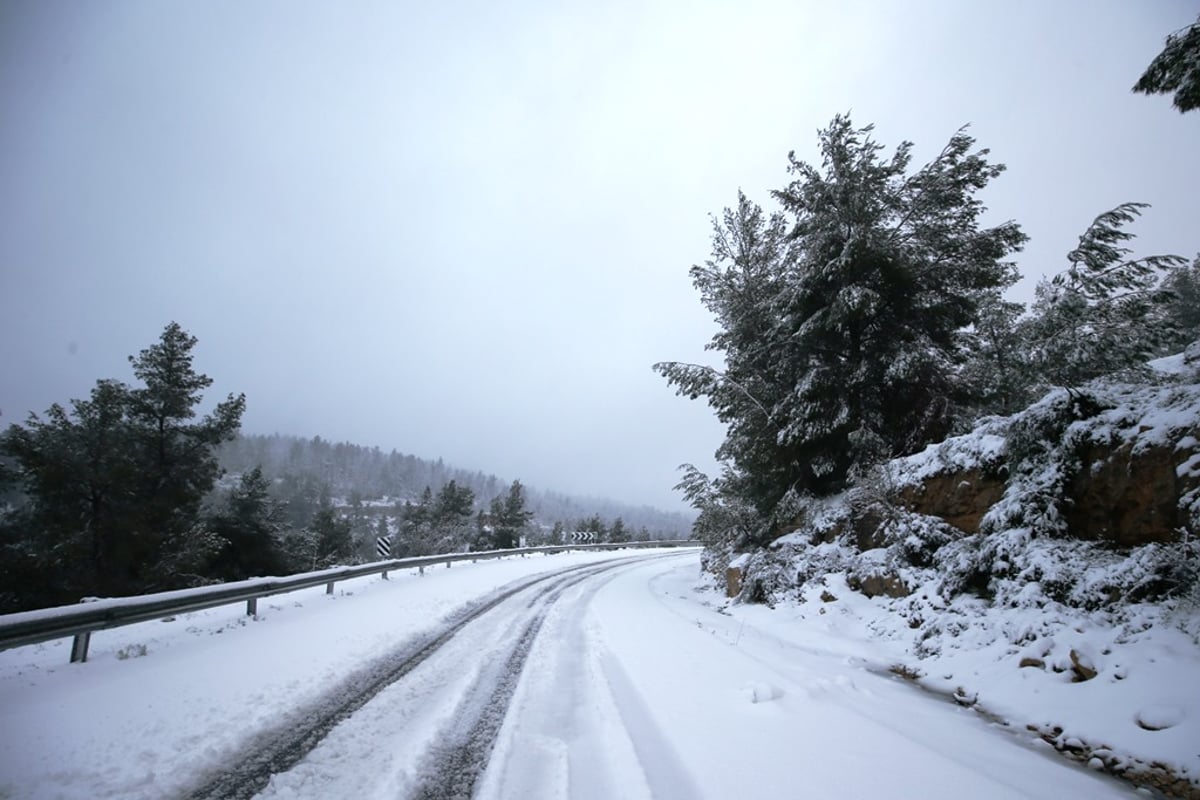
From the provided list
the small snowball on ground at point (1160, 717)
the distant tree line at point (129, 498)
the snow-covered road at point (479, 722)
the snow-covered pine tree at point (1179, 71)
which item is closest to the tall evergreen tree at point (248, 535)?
the distant tree line at point (129, 498)

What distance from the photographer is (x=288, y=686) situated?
500 centimetres

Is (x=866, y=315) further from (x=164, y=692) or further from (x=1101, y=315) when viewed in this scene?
(x=164, y=692)

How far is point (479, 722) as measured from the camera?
14.2 feet

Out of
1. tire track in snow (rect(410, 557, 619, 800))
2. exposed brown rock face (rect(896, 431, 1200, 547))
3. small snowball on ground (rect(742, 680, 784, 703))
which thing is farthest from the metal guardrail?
exposed brown rock face (rect(896, 431, 1200, 547))

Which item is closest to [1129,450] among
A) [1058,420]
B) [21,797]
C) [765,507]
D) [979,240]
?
[1058,420]

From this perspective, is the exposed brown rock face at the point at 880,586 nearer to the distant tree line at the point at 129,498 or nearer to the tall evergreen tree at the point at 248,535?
the distant tree line at the point at 129,498

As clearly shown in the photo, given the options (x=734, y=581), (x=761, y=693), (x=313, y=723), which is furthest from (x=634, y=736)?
(x=734, y=581)

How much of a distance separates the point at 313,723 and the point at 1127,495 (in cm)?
948

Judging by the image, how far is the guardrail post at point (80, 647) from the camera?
550 centimetres

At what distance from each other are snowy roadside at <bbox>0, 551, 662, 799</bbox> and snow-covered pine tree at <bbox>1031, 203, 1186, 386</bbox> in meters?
14.9

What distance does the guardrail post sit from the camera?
5496 millimetres

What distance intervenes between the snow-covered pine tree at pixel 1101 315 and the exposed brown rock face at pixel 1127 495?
613cm

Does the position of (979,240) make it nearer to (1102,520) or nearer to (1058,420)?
(1058,420)

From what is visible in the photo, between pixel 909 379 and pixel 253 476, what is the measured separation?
32.2 m
